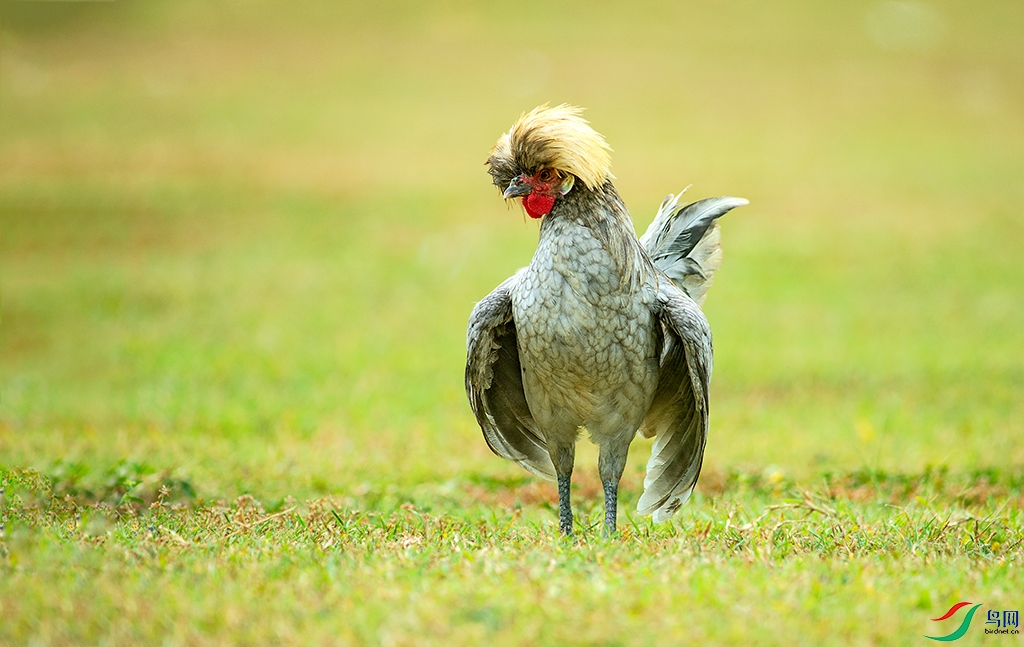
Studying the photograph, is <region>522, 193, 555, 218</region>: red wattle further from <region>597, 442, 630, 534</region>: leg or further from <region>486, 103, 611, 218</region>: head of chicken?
<region>597, 442, 630, 534</region>: leg

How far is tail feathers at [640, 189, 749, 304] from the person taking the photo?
21.3 feet

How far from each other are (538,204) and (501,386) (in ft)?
3.71

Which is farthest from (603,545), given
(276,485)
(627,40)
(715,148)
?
(627,40)

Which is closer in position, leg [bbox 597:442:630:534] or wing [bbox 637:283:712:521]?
wing [bbox 637:283:712:521]

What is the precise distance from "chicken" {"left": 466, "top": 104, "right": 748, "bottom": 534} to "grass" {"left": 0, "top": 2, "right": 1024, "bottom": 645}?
1.53 feet

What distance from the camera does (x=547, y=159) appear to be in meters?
5.24

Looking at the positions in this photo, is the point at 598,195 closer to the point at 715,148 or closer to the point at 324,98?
the point at 715,148

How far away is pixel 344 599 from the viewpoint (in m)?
3.89

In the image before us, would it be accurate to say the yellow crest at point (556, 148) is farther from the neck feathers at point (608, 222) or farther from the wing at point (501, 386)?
the wing at point (501, 386)

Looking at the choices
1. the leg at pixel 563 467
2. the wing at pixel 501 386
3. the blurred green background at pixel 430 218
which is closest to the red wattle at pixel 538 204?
the wing at pixel 501 386

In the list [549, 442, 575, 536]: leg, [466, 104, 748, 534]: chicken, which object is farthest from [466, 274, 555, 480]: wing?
[549, 442, 575, 536]: leg

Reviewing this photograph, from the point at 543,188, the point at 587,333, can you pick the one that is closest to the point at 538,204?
the point at 543,188

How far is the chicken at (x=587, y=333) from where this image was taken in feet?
17.0

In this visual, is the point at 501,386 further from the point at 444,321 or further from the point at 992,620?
the point at 444,321
